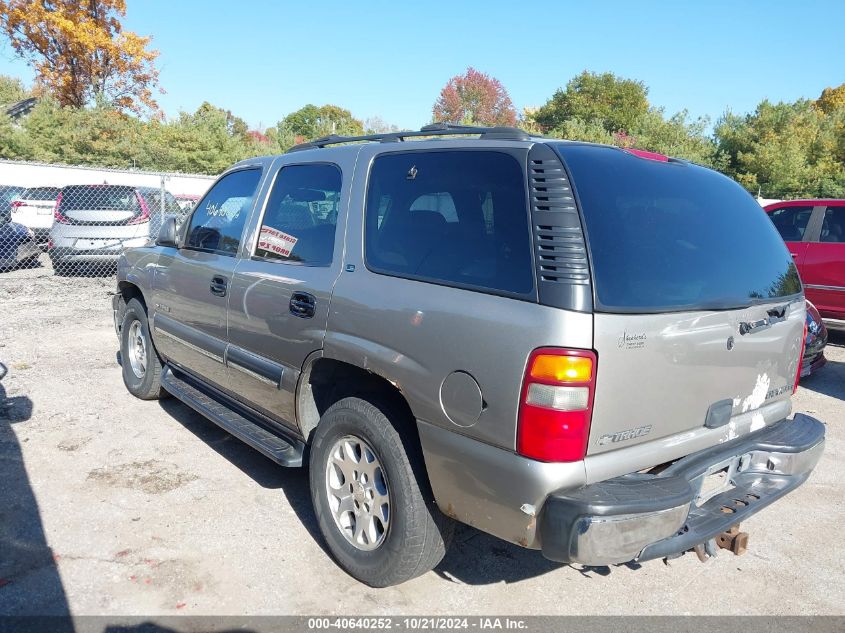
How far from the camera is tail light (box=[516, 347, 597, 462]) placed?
7.17 ft

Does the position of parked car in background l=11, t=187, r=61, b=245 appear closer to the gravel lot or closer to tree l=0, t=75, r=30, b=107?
the gravel lot

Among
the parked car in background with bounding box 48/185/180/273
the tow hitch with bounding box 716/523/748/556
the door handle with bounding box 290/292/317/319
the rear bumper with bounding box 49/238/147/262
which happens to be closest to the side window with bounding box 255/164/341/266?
the door handle with bounding box 290/292/317/319

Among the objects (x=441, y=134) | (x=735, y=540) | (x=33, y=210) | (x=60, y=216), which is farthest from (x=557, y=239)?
(x=33, y=210)

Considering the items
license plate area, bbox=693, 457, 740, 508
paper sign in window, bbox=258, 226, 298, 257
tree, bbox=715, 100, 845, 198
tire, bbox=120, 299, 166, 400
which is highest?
tree, bbox=715, 100, 845, 198

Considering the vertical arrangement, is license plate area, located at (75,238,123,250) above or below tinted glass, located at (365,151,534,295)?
below

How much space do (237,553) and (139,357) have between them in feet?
9.29

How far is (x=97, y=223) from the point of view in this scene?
11281mm

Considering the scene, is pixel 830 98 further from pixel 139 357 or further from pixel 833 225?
pixel 139 357

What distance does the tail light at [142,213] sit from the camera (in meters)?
11.5

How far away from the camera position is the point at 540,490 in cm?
222

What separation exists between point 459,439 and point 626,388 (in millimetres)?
645

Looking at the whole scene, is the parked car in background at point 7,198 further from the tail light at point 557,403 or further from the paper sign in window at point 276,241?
the tail light at point 557,403

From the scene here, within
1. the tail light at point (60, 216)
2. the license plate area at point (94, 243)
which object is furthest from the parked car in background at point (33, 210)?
the license plate area at point (94, 243)

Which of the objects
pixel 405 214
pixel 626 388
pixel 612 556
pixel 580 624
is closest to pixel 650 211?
pixel 626 388
